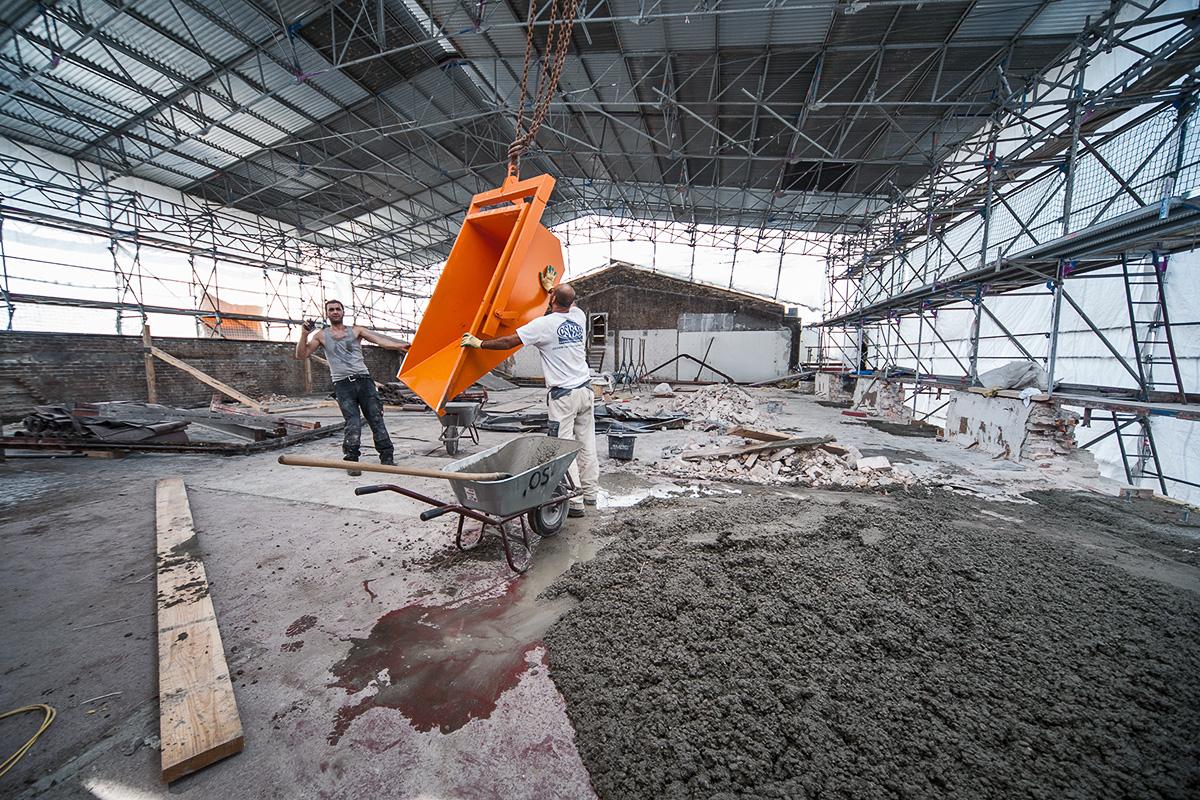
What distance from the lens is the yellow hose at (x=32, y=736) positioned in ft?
4.12

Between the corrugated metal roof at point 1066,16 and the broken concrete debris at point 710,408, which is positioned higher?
the corrugated metal roof at point 1066,16

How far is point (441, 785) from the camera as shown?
1240 millimetres

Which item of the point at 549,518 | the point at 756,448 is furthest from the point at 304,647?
the point at 756,448

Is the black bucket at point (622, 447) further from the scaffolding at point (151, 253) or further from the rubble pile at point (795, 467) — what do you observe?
the scaffolding at point (151, 253)

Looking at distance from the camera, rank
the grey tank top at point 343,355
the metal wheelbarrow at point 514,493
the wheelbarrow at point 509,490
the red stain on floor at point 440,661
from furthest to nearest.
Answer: the grey tank top at point 343,355 → the metal wheelbarrow at point 514,493 → the wheelbarrow at point 509,490 → the red stain on floor at point 440,661

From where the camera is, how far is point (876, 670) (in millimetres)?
1594

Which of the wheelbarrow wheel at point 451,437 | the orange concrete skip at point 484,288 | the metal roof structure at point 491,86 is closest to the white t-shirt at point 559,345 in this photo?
the orange concrete skip at point 484,288

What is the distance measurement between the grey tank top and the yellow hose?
3.17 m

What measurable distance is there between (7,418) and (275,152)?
8.23 m

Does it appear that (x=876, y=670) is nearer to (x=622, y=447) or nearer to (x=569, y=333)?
(x=569, y=333)

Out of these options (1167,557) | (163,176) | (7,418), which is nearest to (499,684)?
(1167,557)

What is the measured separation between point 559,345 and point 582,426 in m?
0.70

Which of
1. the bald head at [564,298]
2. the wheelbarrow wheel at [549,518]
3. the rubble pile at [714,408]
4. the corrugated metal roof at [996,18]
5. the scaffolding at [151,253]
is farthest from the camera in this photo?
the scaffolding at [151,253]

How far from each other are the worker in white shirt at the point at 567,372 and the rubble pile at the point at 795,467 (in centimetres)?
155
